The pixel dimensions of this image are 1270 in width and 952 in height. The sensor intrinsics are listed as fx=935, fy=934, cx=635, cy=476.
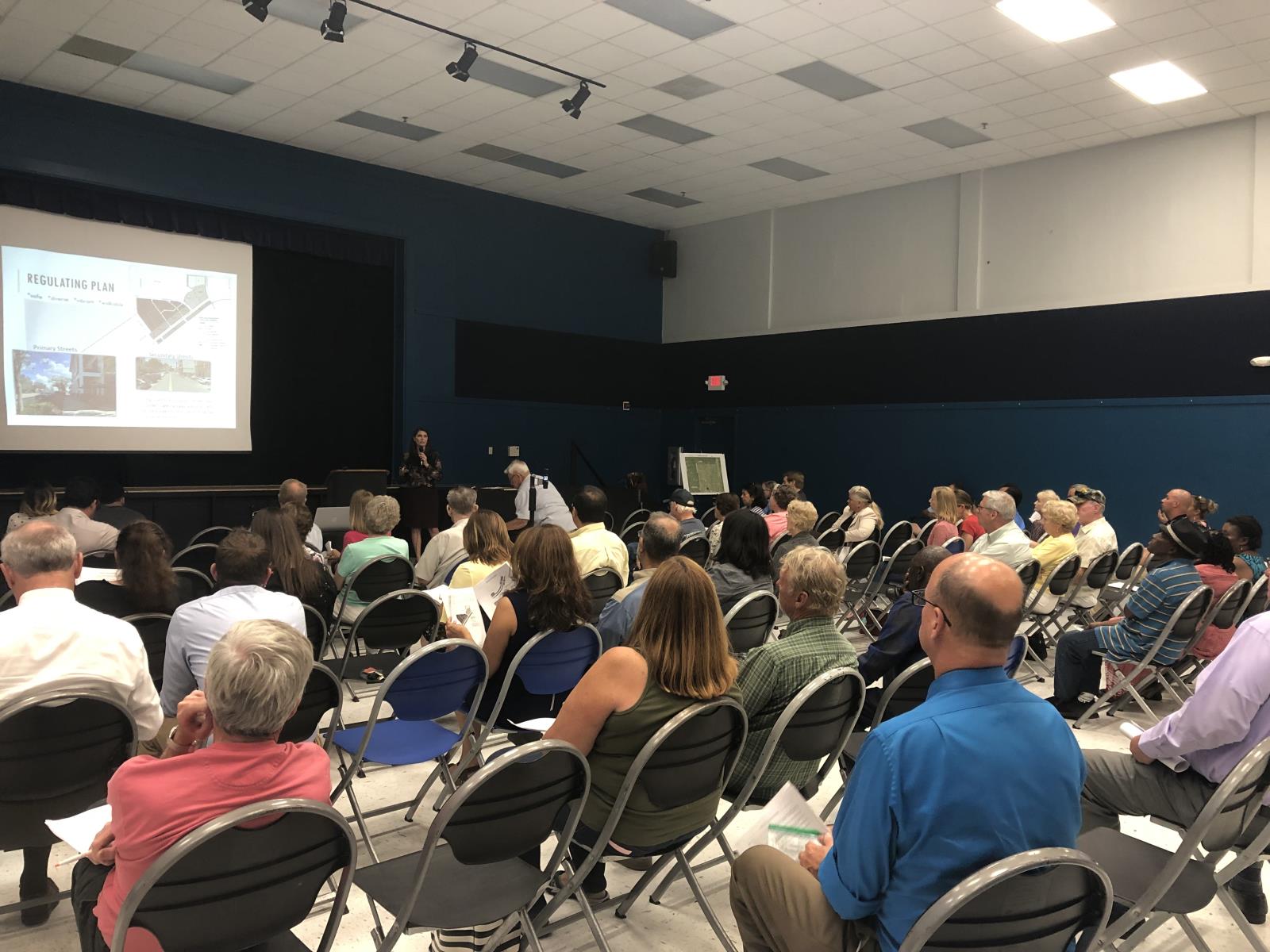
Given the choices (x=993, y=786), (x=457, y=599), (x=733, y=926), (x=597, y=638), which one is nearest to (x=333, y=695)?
(x=457, y=599)

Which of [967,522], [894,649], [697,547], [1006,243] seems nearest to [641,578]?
[894,649]

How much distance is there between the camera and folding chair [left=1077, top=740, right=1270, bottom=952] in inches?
84.1

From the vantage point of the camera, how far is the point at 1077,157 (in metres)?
10.7

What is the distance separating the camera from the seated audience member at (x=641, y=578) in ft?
11.9

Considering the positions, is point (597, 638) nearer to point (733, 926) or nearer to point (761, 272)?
point (733, 926)

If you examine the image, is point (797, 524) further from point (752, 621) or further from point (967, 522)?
point (967, 522)

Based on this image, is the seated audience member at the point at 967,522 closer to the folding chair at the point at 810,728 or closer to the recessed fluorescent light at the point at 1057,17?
the recessed fluorescent light at the point at 1057,17

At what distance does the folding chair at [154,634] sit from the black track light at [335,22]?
17.4 ft

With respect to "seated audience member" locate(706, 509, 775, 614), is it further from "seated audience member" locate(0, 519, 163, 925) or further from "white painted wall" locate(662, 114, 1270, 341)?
"white painted wall" locate(662, 114, 1270, 341)

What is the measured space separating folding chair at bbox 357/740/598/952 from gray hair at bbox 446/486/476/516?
374cm

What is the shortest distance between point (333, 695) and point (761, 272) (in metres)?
12.0

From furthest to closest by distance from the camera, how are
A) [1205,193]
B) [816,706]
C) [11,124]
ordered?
1. [1205,193]
2. [11,124]
3. [816,706]

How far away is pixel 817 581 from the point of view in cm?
299

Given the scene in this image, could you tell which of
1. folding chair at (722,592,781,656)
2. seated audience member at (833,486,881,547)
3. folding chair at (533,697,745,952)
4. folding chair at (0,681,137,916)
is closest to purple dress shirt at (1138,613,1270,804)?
folding chair at (533,697,745,952)
